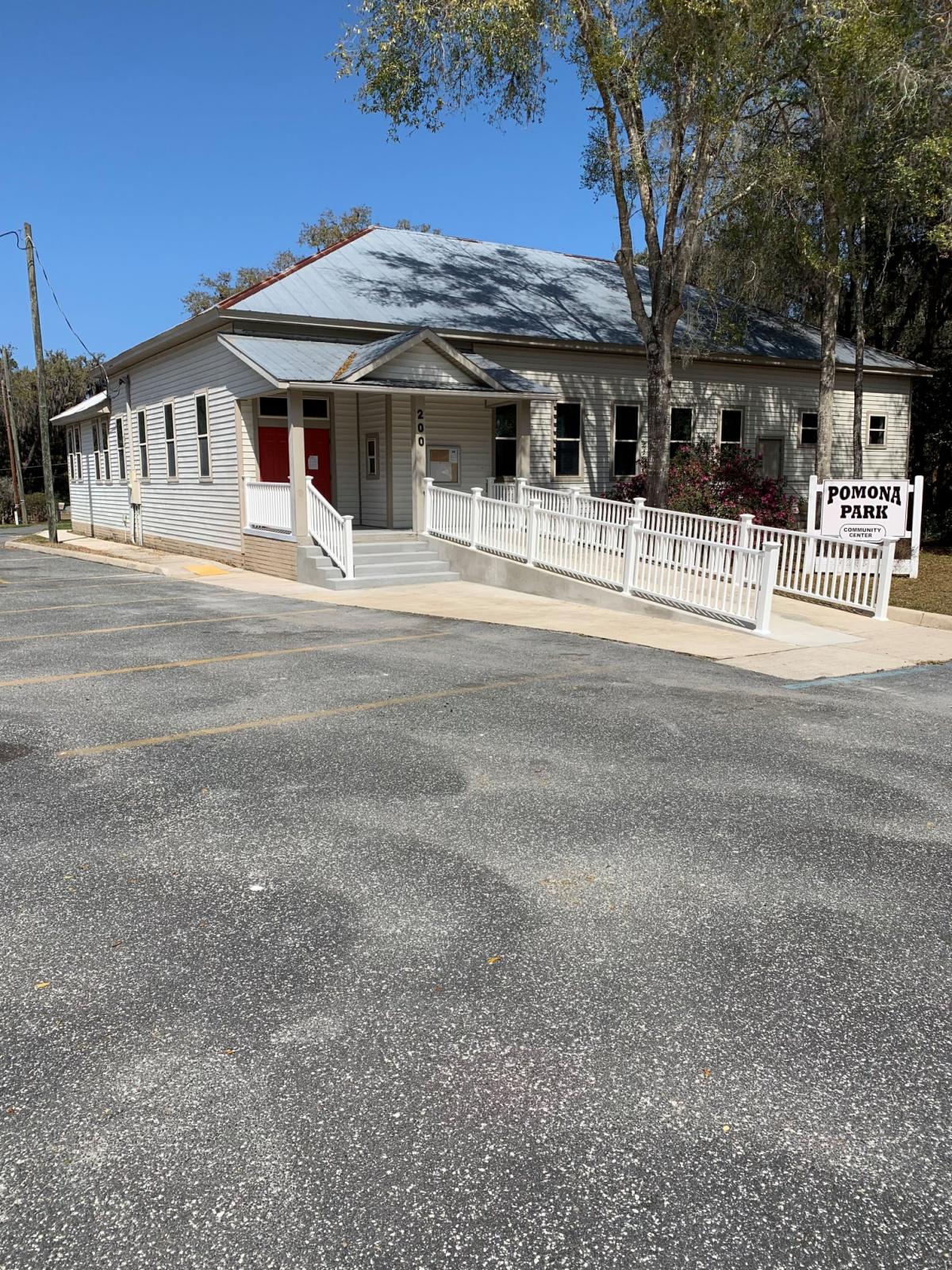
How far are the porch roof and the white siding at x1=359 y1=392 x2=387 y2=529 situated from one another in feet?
3.75

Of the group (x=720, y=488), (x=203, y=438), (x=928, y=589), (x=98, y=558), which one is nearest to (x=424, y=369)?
(x=203, y=438)

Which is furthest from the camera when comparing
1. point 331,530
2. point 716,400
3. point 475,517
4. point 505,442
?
point 716,400

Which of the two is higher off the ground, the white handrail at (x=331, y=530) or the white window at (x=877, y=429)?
the white window at (x=877, y=429)

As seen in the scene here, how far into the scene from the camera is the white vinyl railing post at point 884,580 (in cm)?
1197

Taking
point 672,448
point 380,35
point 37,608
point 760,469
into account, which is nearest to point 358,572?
point 37,608

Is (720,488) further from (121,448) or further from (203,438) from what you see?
(121,448)

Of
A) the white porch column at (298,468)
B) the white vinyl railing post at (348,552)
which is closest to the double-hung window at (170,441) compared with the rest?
the white porch column at (298,468)

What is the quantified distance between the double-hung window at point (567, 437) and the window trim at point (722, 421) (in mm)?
3903

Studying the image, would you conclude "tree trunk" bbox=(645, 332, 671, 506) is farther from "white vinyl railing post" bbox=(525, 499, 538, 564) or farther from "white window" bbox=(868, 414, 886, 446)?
"white window" bbox=(868, 414, 886, 446)

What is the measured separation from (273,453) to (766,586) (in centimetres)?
1077

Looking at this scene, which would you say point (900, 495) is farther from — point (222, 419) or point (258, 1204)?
point (258, 1204)

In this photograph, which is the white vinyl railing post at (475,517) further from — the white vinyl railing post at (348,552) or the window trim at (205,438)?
the window trim at (205,438)

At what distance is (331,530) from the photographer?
599 inches

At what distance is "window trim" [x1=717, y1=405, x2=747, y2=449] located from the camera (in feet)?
73.9
